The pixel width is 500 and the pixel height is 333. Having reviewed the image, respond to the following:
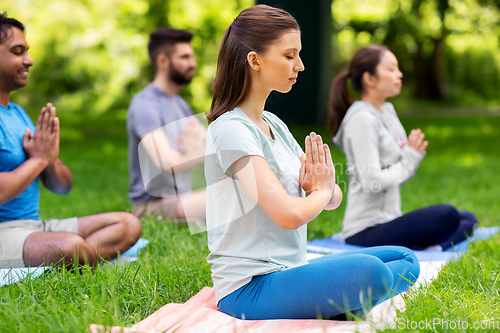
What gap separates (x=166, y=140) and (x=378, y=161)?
→ 1878 mm

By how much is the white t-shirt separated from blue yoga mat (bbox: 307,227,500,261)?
1386 millimetres

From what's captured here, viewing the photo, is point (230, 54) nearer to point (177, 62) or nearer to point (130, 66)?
point (177, 62)

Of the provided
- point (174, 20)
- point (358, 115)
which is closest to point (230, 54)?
point (358, 115)

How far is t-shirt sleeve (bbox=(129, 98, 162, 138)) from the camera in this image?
169 inches

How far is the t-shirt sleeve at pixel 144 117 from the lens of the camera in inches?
169

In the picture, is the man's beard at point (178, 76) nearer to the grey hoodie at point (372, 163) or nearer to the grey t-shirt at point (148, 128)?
the grey t-shirt at point (148, 128)

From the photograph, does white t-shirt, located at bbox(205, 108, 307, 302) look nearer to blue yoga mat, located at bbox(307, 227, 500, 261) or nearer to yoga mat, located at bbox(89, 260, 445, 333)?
yoga mat, located at bbox(89, 260, 445, 333)

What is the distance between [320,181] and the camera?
204 cm

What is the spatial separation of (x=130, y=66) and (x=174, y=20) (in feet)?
18.7

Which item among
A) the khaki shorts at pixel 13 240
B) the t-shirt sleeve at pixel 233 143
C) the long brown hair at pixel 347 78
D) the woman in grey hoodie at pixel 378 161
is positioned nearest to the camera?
the t-shirt sleeve at pixel 233 143

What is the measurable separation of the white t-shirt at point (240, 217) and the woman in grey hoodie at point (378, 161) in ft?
4.69

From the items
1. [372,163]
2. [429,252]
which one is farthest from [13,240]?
[429,252]

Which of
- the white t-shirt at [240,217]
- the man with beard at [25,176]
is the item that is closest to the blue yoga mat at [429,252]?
the white t-shirt at [240,217]

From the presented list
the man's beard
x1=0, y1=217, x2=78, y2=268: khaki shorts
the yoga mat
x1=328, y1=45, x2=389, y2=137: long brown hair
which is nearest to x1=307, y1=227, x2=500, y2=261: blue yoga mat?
x1=328, y1=45, x2=389, y2=137: long brown hair
